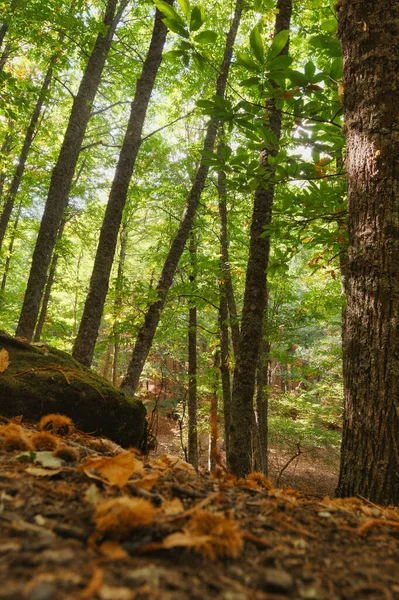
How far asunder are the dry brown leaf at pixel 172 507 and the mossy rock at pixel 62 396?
1.67m

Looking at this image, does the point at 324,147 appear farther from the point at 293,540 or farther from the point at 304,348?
the point at 304,348

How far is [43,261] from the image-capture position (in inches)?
268

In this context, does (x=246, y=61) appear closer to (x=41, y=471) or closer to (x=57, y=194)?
(x=41, y=471)

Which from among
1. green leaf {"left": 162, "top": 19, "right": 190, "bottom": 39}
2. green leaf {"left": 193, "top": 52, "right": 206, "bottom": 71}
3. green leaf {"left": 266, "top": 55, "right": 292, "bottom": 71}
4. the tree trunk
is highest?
green leaf {"left": 193, "top": 52, "right": 206, "bottom": 71}

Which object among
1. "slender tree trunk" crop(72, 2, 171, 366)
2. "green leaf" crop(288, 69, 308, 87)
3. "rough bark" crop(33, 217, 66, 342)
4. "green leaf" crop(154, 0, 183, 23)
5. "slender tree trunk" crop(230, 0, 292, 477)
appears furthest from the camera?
"rough bark" crop(33, 217, 66, 342)

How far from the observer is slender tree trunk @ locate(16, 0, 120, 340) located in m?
6.73

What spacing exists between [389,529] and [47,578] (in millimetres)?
1251

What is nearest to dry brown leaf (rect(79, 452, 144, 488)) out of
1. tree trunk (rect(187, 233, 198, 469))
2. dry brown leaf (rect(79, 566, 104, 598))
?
dry brown leaf (rect(79, 566, 104, 598))

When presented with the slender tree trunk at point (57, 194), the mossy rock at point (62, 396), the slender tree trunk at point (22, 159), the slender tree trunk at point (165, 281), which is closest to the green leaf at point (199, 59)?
the mossy rock at point (62, 396)

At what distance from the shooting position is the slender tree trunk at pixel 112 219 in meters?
5.46

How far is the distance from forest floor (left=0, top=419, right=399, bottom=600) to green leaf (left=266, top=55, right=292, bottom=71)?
2.42 metres

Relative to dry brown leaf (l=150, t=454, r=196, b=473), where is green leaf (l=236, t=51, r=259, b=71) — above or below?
above

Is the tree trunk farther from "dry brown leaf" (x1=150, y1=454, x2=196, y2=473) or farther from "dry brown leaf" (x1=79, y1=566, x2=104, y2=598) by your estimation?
"dry brown leaf" (x1=79, y1=566, x2=104, y2=598)

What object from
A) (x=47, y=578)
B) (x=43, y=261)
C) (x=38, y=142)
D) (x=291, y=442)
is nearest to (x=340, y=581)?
(x=47, y=578)
